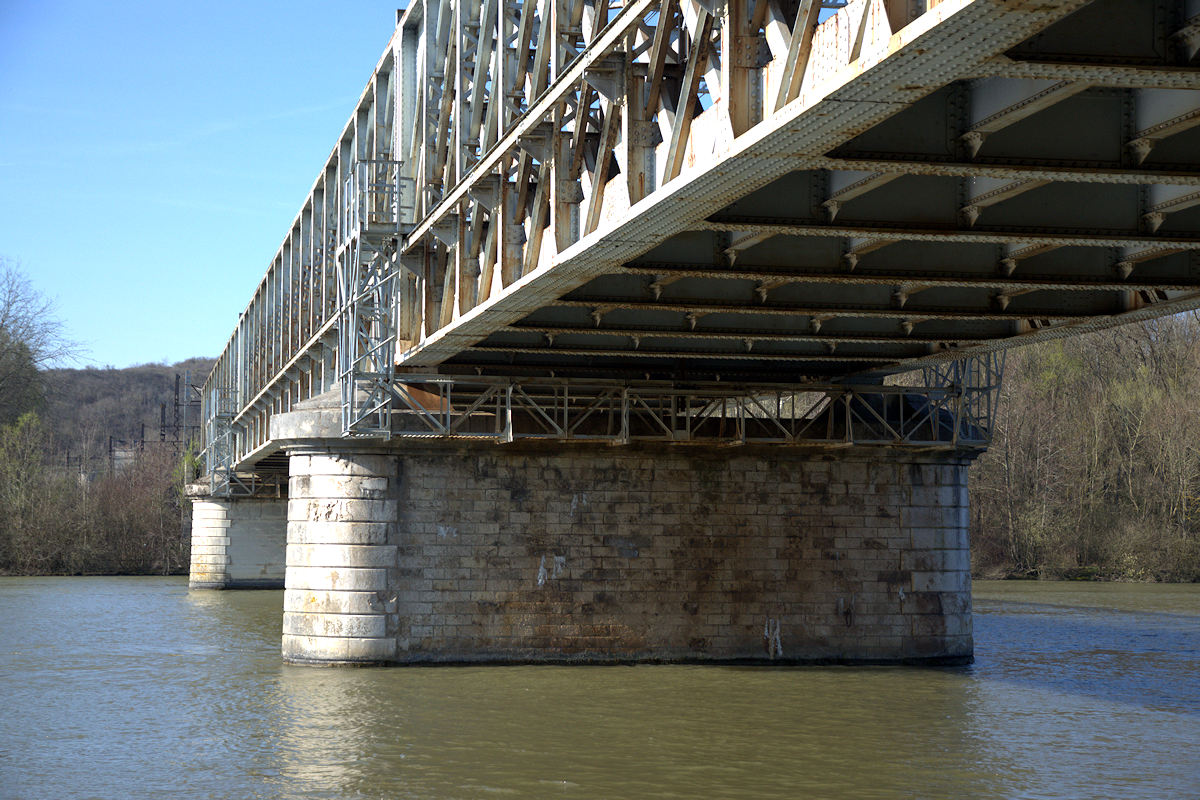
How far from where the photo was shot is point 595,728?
18.6 m

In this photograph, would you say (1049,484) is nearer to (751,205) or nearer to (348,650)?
(348,650)

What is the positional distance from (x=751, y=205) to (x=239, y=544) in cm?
4891

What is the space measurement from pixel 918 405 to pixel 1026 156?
15842mm

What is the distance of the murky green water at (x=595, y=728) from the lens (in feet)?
50.3

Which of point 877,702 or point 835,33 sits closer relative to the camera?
point 835,33

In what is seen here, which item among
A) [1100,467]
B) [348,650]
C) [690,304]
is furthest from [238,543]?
[690,304]

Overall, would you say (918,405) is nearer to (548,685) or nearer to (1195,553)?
(548,685)

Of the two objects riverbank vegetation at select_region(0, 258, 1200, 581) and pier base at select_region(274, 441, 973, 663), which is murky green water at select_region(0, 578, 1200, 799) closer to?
pier base at select_region(274, 441, 973, 663)

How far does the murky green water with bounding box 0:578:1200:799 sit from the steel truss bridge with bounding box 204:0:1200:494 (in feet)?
16.1

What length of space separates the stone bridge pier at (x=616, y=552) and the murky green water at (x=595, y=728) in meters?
0.82

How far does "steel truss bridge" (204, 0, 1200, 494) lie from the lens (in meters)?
Result: 9.32

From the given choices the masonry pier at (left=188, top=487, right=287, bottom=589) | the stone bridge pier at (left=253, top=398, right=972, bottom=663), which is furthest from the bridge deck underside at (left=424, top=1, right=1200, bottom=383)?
the masonry pier at (left=188, top=487, right=287, bottom=589)

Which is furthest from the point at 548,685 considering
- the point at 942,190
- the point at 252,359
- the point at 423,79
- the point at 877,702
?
the point at 252,359

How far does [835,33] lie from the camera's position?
30.1 feet
